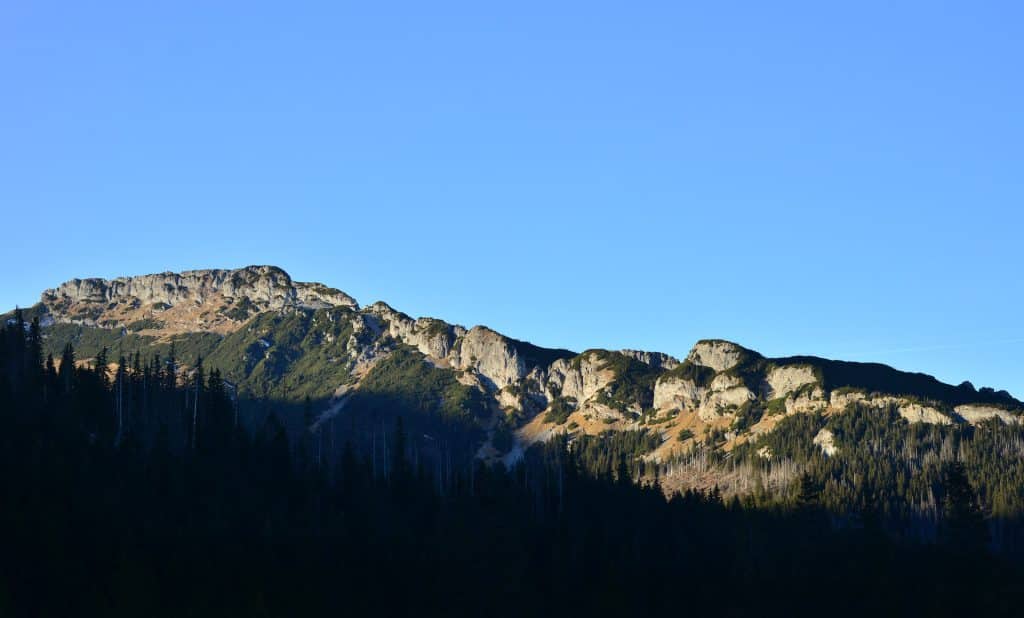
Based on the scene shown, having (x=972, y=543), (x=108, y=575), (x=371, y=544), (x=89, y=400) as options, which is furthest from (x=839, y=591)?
(x=89, y=400)

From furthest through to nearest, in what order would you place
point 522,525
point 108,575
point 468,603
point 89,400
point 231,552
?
1. point 522,525
2. point 89,400
3. point 468,603
4. point 231,552
5. point 108,575

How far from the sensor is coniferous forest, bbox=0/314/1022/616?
11650 centimetres

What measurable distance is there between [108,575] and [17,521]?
11486 mm

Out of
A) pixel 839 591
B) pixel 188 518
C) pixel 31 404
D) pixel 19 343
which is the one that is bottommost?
pixel 839 591

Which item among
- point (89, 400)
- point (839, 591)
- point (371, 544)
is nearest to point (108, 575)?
point (371, 544)

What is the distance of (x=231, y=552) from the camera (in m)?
131

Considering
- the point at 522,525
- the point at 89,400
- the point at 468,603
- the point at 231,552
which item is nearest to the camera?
the point at 231,552

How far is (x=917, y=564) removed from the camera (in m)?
180

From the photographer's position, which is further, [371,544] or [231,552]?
[371,544]

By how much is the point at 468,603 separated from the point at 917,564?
7474 centimetres

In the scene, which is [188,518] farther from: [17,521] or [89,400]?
[89,400]

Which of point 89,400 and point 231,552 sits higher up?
point 89,400

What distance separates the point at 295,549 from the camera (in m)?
143

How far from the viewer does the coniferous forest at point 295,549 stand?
11650cm
